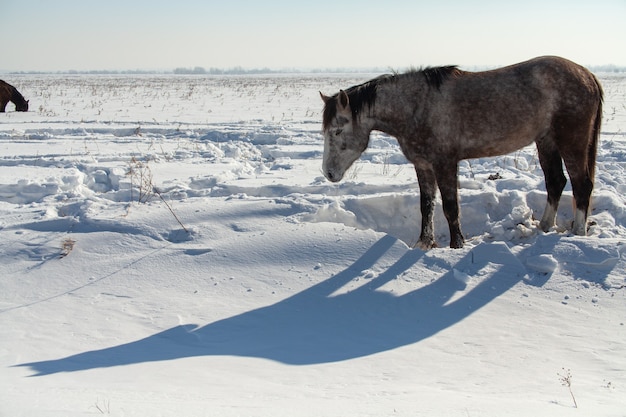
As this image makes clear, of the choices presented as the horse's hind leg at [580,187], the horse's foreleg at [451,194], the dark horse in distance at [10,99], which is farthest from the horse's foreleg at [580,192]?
the dark horse in distance at [10,99]

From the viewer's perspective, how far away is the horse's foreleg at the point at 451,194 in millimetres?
5172

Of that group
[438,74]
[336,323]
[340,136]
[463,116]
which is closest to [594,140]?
[463,116]

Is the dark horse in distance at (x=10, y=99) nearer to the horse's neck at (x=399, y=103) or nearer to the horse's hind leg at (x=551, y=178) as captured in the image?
the horse's neck at (x=399, y=103)

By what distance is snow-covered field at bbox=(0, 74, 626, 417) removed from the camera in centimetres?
263

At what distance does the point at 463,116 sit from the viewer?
5.13m

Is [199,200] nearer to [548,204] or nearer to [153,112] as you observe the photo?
[548,204]

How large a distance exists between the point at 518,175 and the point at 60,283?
611 centimetres

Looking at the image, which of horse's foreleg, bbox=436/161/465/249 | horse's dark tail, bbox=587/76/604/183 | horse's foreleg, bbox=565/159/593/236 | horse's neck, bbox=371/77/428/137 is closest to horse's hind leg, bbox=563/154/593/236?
horse's foreleg, bbox=565/159/593/236

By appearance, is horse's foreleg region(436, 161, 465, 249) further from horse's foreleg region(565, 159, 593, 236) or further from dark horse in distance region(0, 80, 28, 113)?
dark horse in distance region(0, 80, 28, 113)

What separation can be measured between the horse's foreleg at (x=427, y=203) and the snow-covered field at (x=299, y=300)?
699 mm

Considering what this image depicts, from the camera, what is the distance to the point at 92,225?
204 inches

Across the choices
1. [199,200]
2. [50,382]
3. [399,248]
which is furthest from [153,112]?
[50,382]

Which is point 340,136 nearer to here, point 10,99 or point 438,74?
point 438,74

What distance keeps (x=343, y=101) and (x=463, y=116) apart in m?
1.15
